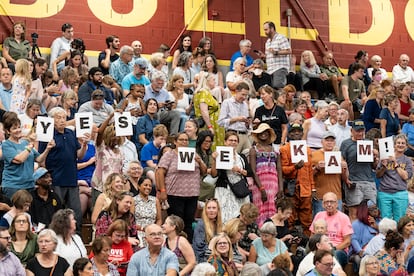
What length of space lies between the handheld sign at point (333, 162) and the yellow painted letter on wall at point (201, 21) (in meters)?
6.57

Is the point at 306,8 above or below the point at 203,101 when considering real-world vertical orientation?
above

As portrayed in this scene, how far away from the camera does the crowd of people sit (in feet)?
34.6

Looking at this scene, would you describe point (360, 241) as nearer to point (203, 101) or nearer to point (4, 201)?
point (203, 101)

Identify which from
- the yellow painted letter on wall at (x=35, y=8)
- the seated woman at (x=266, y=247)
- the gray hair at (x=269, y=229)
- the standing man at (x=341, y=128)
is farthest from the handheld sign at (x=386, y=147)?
the yellow painted letter on wall at (x=35, y=8)

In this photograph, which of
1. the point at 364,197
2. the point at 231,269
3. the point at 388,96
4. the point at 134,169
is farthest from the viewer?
the point at 388,96

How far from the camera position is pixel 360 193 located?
45.2 feet

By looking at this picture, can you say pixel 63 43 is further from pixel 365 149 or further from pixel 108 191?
pixel 108 191

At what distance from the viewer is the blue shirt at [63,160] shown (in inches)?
465

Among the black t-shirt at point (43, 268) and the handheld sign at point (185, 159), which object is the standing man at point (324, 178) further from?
the black t-shirt at point (43, 268)

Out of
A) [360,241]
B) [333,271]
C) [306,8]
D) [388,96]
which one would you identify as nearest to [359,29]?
[306,8]

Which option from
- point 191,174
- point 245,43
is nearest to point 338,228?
point 191,174

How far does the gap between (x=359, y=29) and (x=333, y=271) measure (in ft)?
36.4

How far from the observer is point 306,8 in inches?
820

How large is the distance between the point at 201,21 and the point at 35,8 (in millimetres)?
3422
